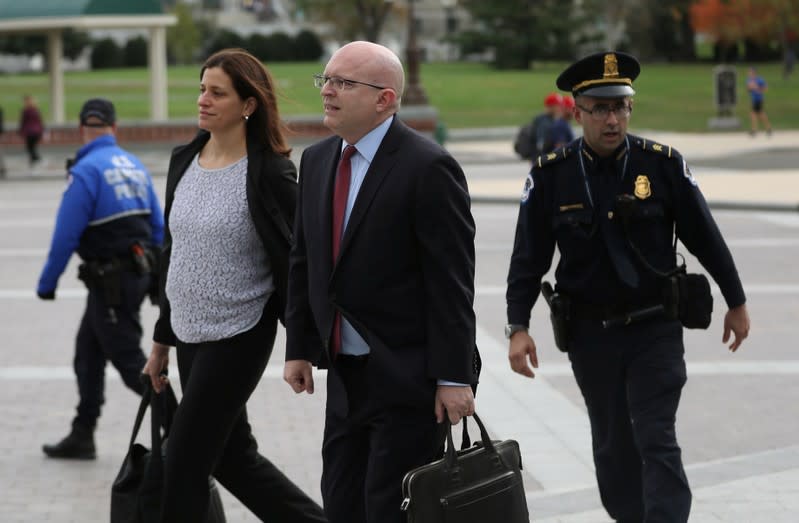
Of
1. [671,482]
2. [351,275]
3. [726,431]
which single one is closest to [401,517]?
[351,275]

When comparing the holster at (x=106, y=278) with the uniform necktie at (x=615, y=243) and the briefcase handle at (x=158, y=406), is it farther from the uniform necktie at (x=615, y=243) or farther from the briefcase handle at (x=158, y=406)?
the uniform necktie at (x=615, y=243)

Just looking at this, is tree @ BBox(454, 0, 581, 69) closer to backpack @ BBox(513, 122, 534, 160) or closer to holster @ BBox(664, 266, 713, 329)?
backpack @ BBox(513, 122, 534, 160)

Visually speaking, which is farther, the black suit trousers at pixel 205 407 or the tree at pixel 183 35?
the tree at pixel 183 35

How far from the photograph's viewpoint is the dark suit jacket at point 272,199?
498 centimetres

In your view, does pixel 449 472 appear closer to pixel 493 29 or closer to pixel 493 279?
pixel 493 279

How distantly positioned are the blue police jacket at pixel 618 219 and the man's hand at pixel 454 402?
1257 millimetres

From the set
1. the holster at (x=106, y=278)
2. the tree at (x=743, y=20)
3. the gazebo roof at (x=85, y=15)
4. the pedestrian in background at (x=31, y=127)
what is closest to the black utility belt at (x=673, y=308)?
the holster at (x=106, y=278)

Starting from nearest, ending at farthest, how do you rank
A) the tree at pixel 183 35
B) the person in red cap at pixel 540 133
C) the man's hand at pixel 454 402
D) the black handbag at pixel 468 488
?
the black handbag at pixel 468 488
the man's hand at pixel 454 402
the person in red cap at pixel 540 133
the tree at pixel 183 35

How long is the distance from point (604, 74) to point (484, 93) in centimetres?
5486

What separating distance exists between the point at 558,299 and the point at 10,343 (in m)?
6.44

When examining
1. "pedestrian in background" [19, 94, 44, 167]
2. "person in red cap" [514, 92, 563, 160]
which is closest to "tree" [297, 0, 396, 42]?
"pedestrian in background" [19, 94, 44, 167]

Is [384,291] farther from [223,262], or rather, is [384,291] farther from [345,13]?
[345,13]

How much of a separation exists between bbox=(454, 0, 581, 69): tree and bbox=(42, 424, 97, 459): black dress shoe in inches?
2937

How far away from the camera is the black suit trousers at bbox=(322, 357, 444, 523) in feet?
13.5
